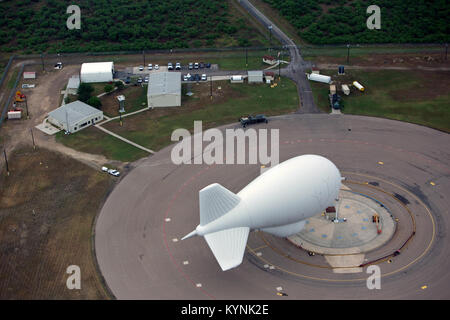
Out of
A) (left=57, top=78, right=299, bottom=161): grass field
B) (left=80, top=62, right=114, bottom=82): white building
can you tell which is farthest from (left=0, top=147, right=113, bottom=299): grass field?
(left=80, top=62, right=114, bottom=82): white building

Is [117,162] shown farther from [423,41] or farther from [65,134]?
[423,41]

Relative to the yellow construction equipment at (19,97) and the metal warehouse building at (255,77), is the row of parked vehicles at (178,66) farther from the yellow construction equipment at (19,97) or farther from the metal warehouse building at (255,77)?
the yellow construction equipment at (19,97)

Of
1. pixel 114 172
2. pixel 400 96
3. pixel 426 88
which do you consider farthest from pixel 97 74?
pixel 426 88

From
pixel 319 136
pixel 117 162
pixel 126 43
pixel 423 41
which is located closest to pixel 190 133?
pixel 117 162

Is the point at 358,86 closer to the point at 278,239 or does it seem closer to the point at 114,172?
the point at 278,239

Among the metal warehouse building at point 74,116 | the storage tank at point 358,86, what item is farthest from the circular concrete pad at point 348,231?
the metal warehouse building at point 74,116

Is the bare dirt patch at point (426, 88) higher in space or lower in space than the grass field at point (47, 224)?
higher
